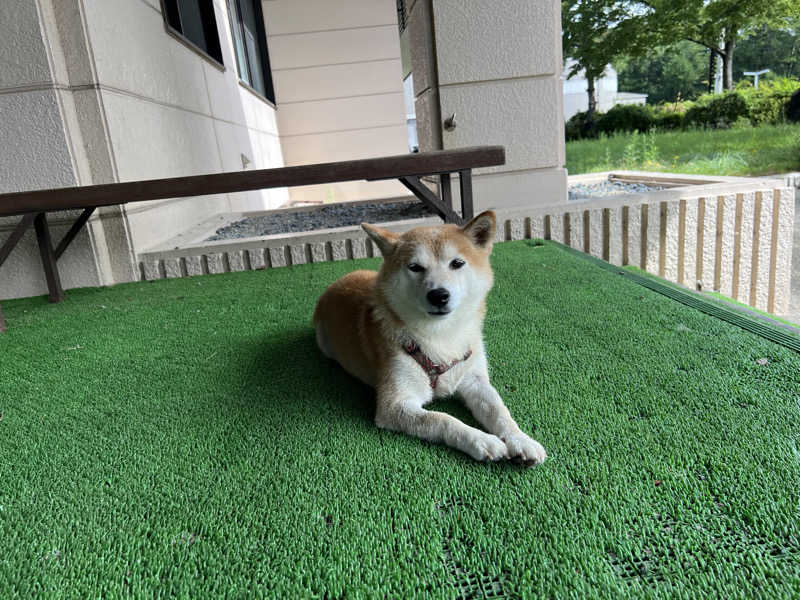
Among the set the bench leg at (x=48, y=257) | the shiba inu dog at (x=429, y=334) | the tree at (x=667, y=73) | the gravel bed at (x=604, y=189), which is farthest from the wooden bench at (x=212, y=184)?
the tree at (x=667, y=73)

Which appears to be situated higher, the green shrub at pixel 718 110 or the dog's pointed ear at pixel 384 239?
the green shrub at pixel 718 110

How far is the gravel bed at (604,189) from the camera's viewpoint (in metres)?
5.48

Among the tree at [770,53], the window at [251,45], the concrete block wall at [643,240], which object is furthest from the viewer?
the tree at [770,53]

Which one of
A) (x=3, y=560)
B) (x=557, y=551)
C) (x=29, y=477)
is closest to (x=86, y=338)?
(x=29, y=477)

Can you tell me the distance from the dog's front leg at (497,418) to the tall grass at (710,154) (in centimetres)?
916

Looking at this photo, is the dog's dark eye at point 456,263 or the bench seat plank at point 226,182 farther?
the bench seat plank at point 226,182

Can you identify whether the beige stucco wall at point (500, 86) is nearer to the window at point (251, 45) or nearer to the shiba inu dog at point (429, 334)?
the shiba inu dog at point (429, 334)

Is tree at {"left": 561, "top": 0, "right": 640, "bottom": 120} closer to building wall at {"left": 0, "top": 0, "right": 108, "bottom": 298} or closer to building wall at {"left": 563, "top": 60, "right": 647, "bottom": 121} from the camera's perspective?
building wall at {"left": 563, "top": 60, "right": 647, "bottom": 121}

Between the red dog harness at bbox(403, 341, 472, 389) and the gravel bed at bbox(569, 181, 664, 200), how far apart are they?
14.1 ft

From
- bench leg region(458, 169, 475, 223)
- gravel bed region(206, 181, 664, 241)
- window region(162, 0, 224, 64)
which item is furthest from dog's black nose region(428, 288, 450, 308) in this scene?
window region(162, 0, 224, 64)

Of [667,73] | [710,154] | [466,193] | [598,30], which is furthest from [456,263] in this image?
[667,73]

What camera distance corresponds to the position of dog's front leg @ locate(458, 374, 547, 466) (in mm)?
1247

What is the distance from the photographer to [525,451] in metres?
1.24

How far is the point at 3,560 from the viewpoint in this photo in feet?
3.45
